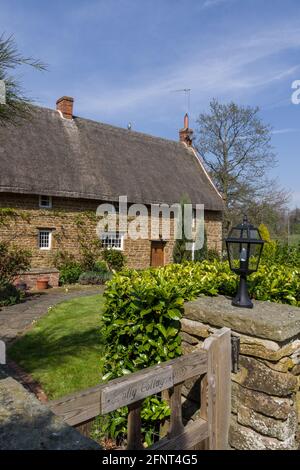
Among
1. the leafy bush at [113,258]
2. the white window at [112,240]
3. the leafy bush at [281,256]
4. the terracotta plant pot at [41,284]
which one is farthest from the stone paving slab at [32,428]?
the white window at [112,240]

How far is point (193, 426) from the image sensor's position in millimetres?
2750

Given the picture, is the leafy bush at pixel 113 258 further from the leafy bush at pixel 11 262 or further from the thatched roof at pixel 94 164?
the leafy bush at pixel 11 262

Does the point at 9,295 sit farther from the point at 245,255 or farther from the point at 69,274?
the point at 245,255

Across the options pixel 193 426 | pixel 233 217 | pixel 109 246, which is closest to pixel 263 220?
pixel 233 217

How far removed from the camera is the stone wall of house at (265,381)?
283cm

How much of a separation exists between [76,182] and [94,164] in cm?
225

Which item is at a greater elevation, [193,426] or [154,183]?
[154,183]

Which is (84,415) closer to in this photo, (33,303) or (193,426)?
(193,426)

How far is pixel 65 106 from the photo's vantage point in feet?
64.8

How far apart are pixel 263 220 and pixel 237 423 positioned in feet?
95.1

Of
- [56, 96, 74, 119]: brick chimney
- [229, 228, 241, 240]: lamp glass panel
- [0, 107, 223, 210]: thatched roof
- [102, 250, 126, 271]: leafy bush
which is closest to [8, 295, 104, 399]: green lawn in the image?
[229, 228, 241, 240]: lamp glass panel

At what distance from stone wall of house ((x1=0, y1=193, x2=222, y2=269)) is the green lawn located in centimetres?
707

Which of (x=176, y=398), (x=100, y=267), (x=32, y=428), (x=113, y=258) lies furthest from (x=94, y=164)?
(x=32, y=428)

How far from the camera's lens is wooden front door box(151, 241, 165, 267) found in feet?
67.8
